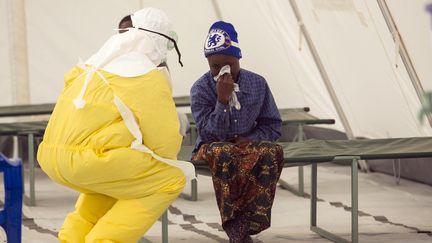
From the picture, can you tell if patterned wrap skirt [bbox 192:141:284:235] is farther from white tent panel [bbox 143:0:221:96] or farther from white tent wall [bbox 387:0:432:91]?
white tent panel [bbox 143:0:221:96]

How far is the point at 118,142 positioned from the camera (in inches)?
136

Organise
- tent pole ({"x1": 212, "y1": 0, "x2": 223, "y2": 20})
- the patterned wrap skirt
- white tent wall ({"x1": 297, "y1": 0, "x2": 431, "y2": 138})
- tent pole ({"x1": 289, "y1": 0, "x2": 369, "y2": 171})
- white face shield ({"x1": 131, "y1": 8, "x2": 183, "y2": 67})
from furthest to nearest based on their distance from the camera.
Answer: tent pole ({"x1": 212, "y1": 0, "x2": 223, "y2": 20})
tent pole ({"x1": 289, "y1": 0, "x2": 369, "y2": 171})
white tent wall ({"x1": 297, "y1": 0, "x2": 431, "y2": 138})
the patterned wrap skirt
white face shield ({"x1": 131, "y1": 8, "x2": 183, "y2": 67})

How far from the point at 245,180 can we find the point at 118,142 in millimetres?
806

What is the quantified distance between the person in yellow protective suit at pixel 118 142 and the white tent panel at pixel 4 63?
3.53 meters

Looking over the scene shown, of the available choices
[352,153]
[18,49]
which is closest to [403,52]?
[352,153]

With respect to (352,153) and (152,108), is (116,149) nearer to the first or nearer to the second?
(152,108)

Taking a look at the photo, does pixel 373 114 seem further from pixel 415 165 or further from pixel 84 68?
pixel 84 68

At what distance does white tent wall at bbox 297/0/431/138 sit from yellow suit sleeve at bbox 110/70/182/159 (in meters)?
2.19

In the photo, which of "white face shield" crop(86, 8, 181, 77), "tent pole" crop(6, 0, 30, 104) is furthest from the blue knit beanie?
"tent pole" crop(6, 0, 30, 104)

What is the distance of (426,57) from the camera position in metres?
4.97

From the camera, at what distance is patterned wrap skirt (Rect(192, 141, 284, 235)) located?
4.05m

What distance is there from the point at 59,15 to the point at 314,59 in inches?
81.9

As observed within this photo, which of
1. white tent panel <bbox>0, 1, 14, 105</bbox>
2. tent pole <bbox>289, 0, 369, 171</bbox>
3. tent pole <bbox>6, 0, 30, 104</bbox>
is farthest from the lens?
white tent panel <bbox>0, 1, 14, 105</bbox>

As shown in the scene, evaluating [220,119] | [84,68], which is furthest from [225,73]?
[84,68]
